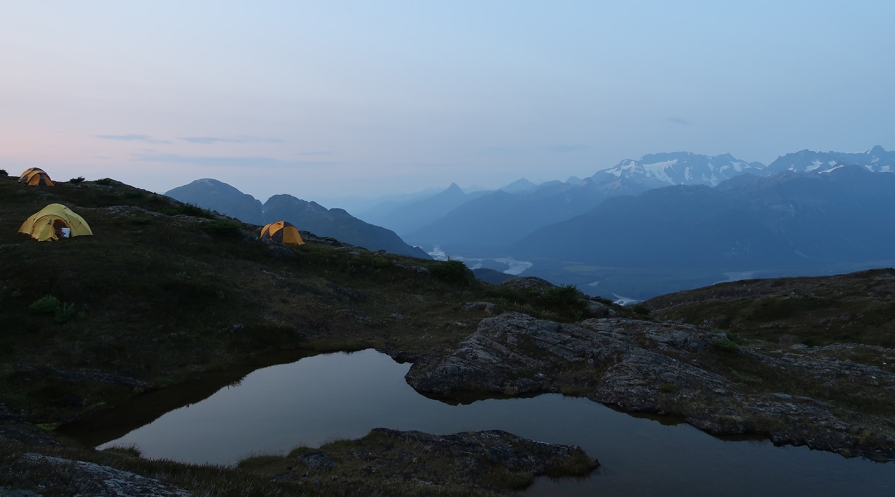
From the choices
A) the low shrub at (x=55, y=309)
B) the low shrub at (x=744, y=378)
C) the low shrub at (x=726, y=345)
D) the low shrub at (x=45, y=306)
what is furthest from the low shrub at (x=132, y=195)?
the low shrub at (x=744, y=378)

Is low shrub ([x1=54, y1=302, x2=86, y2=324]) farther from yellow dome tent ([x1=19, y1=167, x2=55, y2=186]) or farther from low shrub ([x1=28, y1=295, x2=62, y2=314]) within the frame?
yellow dome tent ([x1=19, y1=167, x2=55, y2=186])

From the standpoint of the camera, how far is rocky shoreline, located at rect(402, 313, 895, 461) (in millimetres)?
20891

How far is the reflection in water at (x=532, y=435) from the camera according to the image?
16.8 m

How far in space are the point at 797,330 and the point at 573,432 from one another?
157 feet

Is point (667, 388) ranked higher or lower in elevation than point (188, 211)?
lower

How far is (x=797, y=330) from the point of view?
52.5 m

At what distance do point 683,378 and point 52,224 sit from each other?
163 feet

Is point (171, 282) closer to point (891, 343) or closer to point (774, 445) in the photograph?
point (774, 445)

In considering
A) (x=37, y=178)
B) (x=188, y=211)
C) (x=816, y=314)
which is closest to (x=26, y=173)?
(x=37, y=178)

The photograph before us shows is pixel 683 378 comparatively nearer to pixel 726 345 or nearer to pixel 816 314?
pixel 726 345

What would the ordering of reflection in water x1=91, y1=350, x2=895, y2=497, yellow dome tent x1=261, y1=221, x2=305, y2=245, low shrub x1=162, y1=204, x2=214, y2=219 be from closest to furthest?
reflection in water x1=91, y1=350, x2=895, y2=497, yellow dome tent x1=261, y1=221, x2=305, y2=245, low shrub x1=162, y1=204, x2=214, y2=219

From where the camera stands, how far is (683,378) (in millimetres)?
25172

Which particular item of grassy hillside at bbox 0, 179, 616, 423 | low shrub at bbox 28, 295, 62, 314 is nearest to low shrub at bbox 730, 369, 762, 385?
grassy hillside at bbox 0, 179, 616, 423

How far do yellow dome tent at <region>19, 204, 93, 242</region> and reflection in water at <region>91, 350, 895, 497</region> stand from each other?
26.2 metres
